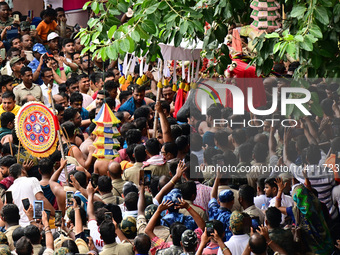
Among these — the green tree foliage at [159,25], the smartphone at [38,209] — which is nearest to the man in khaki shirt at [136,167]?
the smartphone at [38,209]

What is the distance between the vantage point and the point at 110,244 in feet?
27.9

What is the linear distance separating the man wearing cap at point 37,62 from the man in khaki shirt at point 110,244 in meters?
7.56

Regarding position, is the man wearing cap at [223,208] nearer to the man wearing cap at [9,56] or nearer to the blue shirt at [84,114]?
the blue shirt at [84,114]

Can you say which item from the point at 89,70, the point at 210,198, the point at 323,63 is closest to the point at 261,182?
the point at 210,198

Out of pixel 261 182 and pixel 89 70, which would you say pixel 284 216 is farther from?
pixel 89 70

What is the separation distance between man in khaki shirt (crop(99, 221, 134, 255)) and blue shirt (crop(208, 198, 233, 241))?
1.14m

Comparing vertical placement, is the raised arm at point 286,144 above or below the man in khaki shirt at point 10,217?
above

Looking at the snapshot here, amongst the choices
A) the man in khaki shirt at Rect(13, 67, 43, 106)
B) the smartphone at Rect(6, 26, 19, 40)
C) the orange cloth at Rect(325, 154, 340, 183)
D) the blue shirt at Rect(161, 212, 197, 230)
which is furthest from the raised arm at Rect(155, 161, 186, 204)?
the smartphone at Rect(6, 26, 19, 40)

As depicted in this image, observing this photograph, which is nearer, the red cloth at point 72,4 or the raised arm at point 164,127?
the raised arm at point 164,127

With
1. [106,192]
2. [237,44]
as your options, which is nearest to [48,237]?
[106,192]

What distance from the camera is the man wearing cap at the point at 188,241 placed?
26.4 feet

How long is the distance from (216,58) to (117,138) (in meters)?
3.68

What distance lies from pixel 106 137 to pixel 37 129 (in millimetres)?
960

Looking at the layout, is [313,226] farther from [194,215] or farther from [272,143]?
[272,143]
